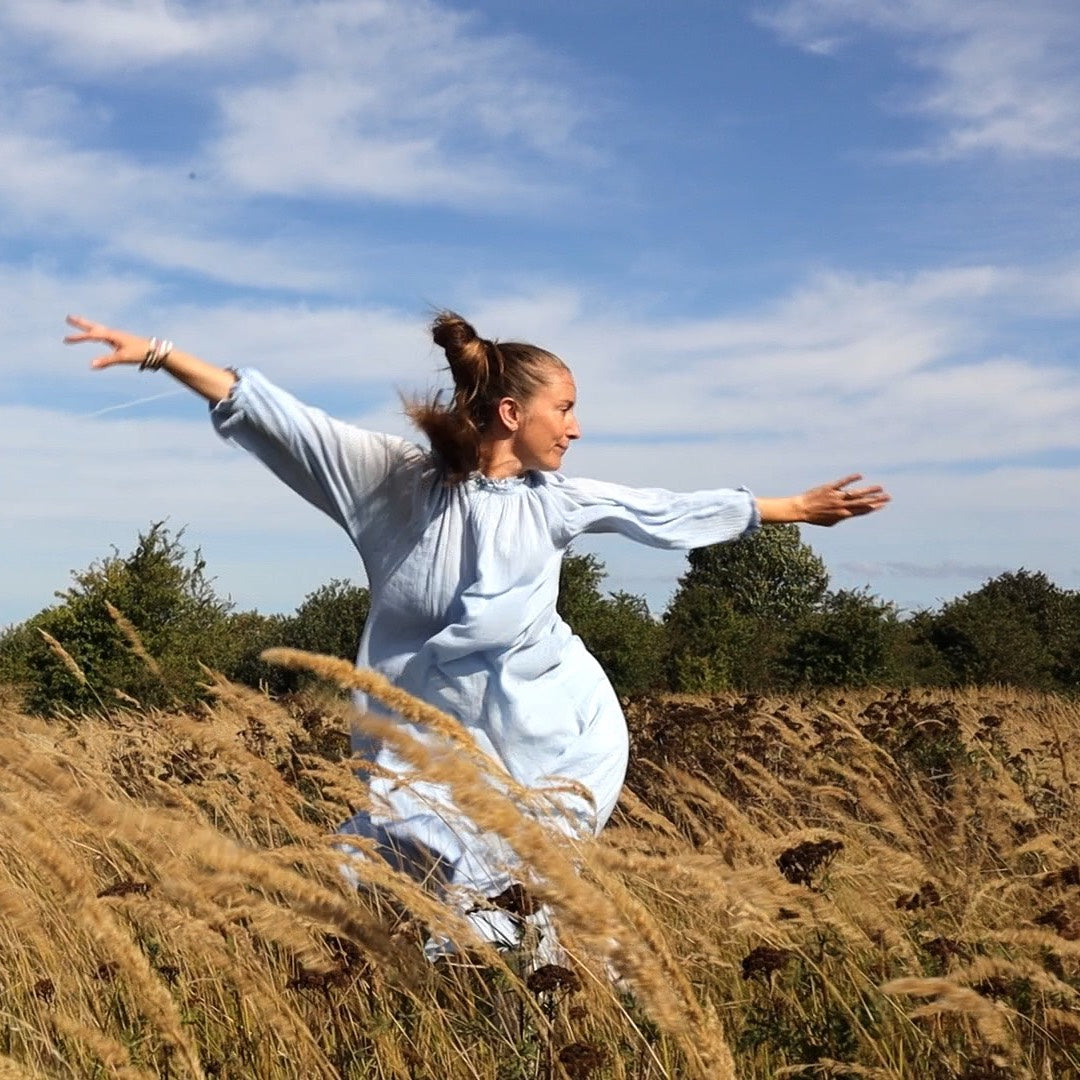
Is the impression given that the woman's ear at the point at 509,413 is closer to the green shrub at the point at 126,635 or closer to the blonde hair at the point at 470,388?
the blonde hair at the point at 470,388

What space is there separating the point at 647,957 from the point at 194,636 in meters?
11.2

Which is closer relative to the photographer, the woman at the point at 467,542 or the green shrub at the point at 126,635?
the woman at the point at 467,542

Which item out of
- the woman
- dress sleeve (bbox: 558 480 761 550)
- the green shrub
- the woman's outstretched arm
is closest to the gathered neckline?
the woman

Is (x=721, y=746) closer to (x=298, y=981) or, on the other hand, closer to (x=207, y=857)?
(x=298, y=981)

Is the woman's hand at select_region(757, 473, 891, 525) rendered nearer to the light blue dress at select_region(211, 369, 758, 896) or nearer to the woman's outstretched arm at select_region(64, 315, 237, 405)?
the light blue dress at select_region(211, 369, 758, 896)

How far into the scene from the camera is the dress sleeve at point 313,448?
364 centimetres

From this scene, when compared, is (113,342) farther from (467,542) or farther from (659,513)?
(659,513)

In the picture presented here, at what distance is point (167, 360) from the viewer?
11.7ft

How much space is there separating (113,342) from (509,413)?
1101 mm

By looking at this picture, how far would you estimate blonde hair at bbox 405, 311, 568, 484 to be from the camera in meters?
3.77

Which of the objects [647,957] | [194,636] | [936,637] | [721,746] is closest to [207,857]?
[647,957]

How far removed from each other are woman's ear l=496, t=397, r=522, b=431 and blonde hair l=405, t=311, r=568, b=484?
0.6 inches

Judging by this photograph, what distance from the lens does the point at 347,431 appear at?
370 cm

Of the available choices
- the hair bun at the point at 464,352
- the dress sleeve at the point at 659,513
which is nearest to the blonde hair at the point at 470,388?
the hair bun at the point at 464,352
